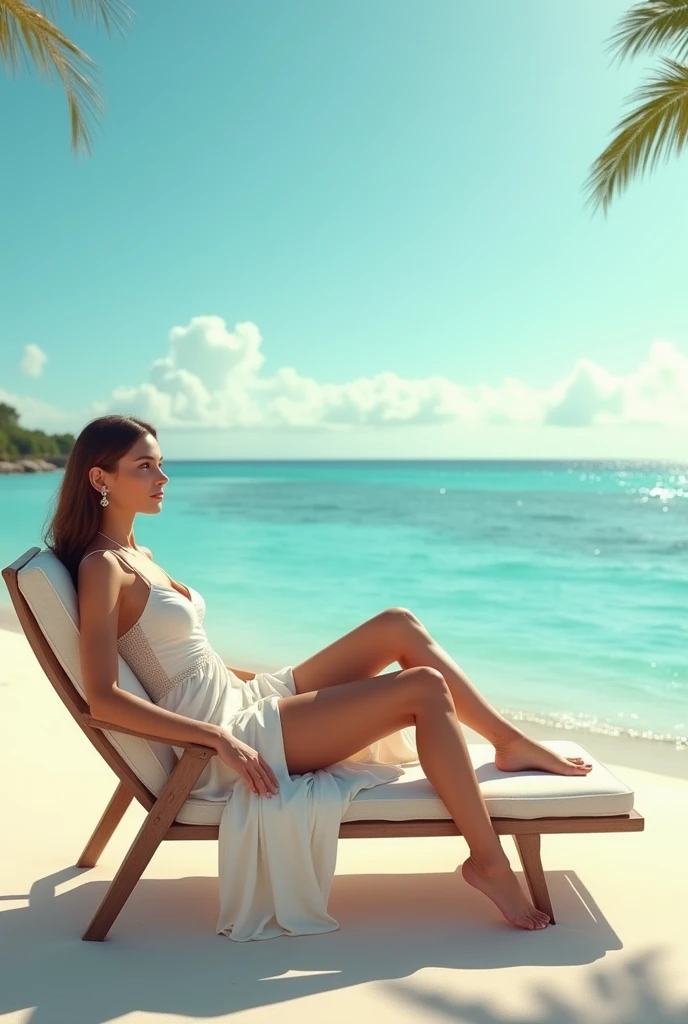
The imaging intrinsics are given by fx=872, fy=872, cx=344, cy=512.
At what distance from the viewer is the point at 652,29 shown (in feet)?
21.5

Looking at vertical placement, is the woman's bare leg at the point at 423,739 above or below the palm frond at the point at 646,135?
below

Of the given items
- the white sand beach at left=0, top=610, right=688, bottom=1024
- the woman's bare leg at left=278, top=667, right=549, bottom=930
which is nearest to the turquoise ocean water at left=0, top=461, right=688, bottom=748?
the woman's bare leg at left=278, top=667, right=549, bottom=930

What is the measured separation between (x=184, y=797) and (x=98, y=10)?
20.5ft

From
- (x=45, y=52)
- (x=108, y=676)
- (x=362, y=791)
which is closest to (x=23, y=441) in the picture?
(x=45, y=52)

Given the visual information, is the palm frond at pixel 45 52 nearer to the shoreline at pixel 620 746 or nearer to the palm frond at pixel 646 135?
the palm frond at pixel 646 135

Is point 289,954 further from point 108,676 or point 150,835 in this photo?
point 108,676

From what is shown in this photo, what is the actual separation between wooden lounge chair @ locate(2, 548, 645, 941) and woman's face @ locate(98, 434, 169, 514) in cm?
34

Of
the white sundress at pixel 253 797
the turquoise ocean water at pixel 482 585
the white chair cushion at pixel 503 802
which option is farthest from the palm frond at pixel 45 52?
the white chair cushion at pixel 503 802

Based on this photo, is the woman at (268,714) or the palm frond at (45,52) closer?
the woman at (268,714)

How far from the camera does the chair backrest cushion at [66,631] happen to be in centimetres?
249

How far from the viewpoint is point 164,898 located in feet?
9.02

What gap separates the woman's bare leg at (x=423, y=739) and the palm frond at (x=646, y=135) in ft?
19.6

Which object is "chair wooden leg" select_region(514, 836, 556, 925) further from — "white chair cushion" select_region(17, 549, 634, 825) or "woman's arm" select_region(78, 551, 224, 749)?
"woman's arm" select_region(78, 551, 224, 749)

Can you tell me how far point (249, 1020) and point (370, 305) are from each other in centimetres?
3577
